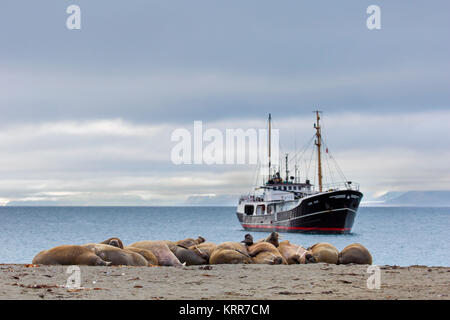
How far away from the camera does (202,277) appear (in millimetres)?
14797

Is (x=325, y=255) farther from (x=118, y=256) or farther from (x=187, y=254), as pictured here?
(x=118, y=256)

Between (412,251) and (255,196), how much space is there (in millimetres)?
40839

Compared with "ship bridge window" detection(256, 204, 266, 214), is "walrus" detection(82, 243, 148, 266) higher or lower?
higher

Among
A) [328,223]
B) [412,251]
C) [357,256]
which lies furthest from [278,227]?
[357,256]

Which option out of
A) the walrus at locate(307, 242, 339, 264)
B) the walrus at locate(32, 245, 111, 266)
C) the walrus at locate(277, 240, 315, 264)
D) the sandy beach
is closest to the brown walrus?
the walrus at locate(277, 240, 315, 264)

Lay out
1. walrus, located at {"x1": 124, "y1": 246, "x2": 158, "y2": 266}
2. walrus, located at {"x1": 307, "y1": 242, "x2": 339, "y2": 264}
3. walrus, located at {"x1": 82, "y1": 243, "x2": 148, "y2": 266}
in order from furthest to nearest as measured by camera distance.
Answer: walrus, located at {"x1": 307, "y1": 242, "x2": 339, "y2": 264}, walrus, located at {"x1": 124, "y1": 246, "x2": 158, "y2": 266}, walrus, located at {"x1": 82, "y1": 243, "x2": 148, "y2": 266}

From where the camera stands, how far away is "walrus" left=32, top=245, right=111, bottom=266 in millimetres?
16312

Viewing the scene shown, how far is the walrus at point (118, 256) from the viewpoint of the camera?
1700 cm

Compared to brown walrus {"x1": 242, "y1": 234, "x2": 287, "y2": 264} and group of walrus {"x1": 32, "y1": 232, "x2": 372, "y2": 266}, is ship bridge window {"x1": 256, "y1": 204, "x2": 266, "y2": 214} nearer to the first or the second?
group of walrus {"x1": 32, "y1": 232, "x2": 372, "y2": 266}

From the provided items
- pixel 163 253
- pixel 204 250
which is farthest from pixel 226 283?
pixel 204 250

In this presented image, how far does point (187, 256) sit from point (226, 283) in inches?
229

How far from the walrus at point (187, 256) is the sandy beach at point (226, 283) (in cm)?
222

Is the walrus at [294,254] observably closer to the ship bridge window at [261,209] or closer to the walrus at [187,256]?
the walrus at [187,256]

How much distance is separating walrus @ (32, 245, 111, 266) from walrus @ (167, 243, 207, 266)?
136 inches
